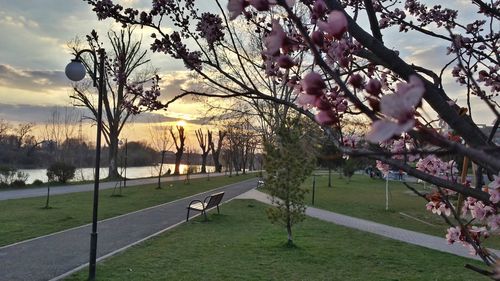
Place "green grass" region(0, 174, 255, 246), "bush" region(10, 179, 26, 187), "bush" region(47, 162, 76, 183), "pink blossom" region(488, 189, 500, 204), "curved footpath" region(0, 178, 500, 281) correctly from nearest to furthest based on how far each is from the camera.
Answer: "pink blossom" region(488, 189, 500, 204), "curved footpath" region(0, 178, 500, 281), "green grass" region(0, 174, 255, 246), "bush" region(10, 179, 26, 187), "bush" region(47, 162, 76, 183)

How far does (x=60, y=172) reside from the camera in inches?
1246

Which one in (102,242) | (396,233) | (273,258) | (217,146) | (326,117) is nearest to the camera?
(326,117)

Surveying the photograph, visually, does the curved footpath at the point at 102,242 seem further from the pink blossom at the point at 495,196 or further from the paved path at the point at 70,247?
the pink blossom at the point at 495,196

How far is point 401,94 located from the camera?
0.80m

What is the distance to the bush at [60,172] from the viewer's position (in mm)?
31250

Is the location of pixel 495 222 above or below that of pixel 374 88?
below

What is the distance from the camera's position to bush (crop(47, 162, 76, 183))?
103 feet

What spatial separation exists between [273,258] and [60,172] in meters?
26.6

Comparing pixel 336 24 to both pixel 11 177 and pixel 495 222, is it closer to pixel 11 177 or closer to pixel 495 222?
pixel 495 222

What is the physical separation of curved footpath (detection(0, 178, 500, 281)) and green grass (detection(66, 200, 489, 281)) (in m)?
0.52

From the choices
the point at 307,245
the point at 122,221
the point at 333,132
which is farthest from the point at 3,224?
the point at 333,132

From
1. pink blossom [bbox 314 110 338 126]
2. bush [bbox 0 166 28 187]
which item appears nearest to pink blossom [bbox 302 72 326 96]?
pink blossom [bbox 314 110 338 126]

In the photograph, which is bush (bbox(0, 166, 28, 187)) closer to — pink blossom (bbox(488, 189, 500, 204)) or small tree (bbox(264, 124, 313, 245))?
small tree (bbox(264, 124, 313, 245))

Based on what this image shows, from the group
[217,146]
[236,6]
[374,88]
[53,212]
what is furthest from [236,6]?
[217,146]
